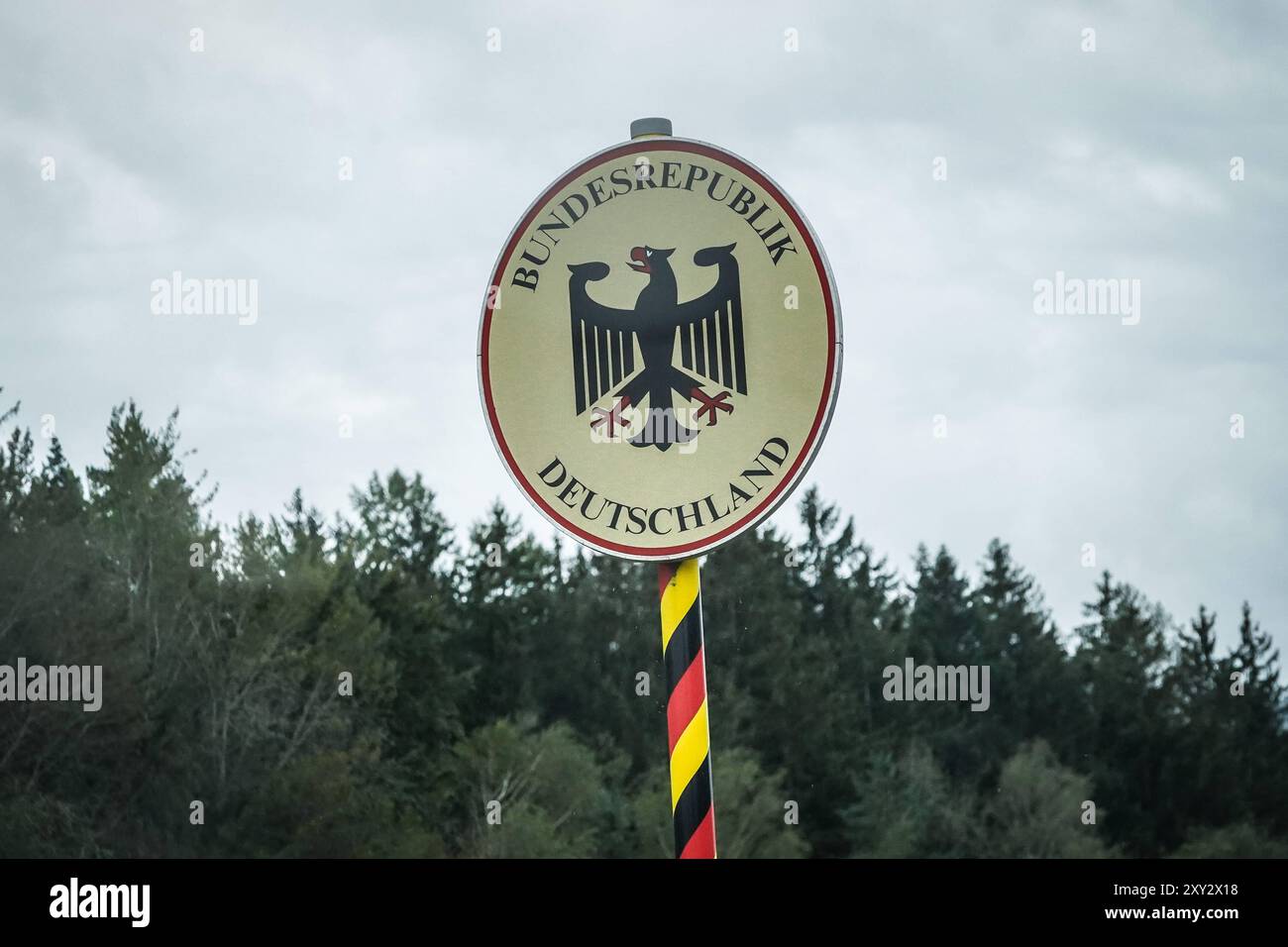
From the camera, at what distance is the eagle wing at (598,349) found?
371 cm

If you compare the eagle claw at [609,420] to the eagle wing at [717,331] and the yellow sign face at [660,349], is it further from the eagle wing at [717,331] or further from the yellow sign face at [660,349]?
the eagle wing at [717,331]

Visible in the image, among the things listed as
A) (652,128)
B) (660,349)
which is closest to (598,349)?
(660,349)

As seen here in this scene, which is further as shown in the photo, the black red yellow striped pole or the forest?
the forest

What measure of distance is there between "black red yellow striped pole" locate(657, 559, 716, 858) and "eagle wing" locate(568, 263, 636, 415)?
48 cm

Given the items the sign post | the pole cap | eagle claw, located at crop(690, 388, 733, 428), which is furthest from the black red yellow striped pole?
the pole cap

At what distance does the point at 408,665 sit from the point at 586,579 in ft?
44.1

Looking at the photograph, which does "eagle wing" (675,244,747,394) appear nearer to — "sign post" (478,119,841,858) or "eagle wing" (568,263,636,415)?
"sign post" (478,119,841,858)

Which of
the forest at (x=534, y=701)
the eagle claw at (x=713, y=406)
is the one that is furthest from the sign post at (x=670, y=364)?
the forest at (x=534, y=701)

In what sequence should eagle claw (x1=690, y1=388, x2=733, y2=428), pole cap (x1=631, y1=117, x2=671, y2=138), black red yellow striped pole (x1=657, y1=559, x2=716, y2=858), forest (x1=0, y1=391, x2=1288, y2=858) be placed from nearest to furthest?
black red yellow striped pole (x1=657, y1=559, x2=716, y2=858)
eagle claw (x1=690, y1=388, x2=733, y2=428)
pole cap (x1=631, y1=117, x2=671, y2=138)
forest (x1=0, y1=391, x2=1288, y2=858)

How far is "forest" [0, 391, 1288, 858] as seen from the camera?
43.6 m

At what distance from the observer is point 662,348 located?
3707 mm

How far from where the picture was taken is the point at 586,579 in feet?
225

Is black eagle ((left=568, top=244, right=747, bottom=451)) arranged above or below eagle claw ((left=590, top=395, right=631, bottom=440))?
above
